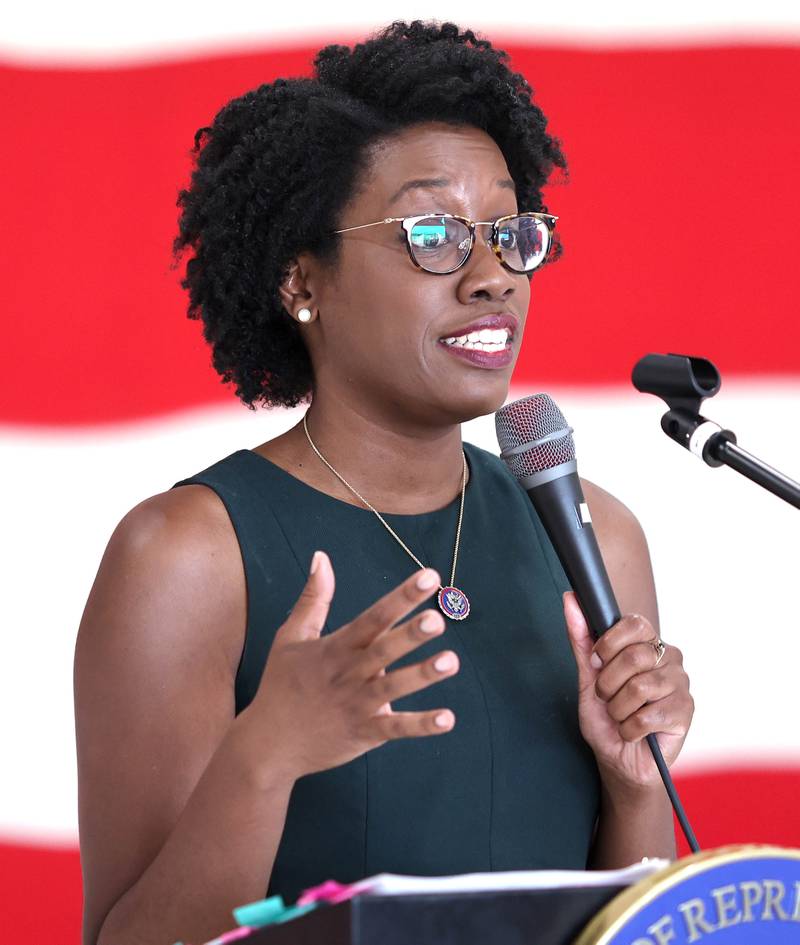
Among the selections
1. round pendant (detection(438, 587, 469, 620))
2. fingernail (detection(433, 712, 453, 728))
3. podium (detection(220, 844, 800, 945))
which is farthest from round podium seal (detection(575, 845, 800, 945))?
round pendant (detection(438, 587, 469, 620))

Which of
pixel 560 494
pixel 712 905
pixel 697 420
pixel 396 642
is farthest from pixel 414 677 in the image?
pixel 560 494

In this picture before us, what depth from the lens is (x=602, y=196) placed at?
2.47m

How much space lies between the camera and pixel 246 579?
152 centimetres

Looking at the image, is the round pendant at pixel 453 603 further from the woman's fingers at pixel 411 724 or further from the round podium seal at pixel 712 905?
the round podium seal at pixel 712 905

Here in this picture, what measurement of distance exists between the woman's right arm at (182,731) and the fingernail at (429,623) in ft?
0.40

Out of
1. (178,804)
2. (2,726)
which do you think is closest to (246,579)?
(178,804)

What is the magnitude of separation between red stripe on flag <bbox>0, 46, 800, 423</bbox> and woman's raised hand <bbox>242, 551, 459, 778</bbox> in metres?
1.29

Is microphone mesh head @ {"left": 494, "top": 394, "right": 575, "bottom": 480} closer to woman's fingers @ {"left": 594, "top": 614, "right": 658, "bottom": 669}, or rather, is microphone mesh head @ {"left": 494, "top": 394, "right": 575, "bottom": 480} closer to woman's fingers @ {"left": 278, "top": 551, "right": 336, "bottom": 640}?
woman's fingers @ {"left": 594, "top": 614, "right": 658, "bottom": 669}

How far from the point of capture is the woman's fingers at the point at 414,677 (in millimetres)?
970

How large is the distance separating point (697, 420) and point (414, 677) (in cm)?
37

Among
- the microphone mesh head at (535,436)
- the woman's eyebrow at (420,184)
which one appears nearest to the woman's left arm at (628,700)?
the microphone mesh head at (535,436)

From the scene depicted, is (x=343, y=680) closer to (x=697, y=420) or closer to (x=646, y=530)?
(x=697, y=420)

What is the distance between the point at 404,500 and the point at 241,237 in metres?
0.38

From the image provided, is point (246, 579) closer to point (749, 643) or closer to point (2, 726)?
point (2, 726)
